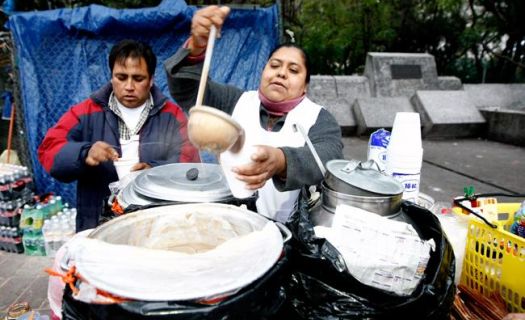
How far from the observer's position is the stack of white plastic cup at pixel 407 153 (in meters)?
1.53

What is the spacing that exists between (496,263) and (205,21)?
1.41 metres

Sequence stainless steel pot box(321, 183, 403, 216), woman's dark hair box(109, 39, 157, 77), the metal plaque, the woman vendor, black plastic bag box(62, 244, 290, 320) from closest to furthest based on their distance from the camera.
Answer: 1. black plastic bag box(62, 244, 290, 320)
2. stainless steel pot box(321, 183, 403, 216)
3. the woman vendor
4. woman's dark hair box(109, 39, 157, 77)
5. the metal plaque

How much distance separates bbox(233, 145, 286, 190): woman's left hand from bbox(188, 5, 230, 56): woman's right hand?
0.61 metres

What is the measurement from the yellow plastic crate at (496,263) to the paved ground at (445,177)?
3.27 ft

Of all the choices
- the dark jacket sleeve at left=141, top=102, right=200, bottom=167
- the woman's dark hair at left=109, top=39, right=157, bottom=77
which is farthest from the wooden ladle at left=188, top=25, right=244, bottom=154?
the woman's dark hair at left=109, top=39, right=157, bottom=77

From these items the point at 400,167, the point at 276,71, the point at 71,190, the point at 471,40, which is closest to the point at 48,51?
the point at 71,190

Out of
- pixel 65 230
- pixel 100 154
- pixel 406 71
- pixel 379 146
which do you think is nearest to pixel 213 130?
pixel 379 146

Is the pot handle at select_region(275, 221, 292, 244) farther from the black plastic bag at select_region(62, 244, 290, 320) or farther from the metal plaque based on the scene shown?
the metal plaque

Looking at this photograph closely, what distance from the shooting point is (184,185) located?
143 centimetres

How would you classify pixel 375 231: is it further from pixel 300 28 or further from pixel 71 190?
pixel 300 28

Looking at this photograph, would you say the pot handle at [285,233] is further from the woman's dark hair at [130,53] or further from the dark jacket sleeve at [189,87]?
the woman's dark hair at [130,53]

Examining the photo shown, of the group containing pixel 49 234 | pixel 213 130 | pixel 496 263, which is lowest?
pixel 49 234

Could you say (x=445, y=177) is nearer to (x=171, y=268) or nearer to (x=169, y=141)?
(x=169, y=141)

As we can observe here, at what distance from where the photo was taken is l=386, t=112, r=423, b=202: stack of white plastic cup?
60.4 inches
